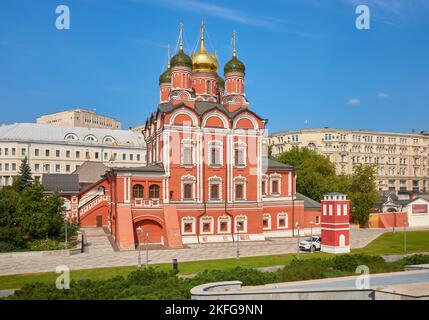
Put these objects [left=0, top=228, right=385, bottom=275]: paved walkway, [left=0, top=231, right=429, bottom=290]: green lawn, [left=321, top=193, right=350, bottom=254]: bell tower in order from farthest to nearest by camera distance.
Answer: [left=321, top=193, right=350, bottom=254]: bell tower → [left=0, top=228, right=385, bottom=275]: paved walkway → [left=0, top=231, right=429, bottom=290]: green lawn

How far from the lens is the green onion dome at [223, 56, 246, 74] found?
43.6m

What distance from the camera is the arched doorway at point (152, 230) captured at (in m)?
36.7

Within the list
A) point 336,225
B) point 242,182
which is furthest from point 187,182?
point 336,225

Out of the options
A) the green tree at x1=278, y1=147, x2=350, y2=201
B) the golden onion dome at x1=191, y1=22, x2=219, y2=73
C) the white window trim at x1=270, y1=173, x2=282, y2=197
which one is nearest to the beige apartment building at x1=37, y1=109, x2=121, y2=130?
the green tree at x1=278, y1=147, x2=350, y2=201

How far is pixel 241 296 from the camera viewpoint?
14.7m

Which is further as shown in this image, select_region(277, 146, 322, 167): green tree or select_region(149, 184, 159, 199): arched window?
select_region(277, 146, 322, 167): green tree

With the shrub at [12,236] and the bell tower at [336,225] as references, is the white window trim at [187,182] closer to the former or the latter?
the bell tower at [336,225]

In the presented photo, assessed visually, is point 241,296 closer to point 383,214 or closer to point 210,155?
point 210,155

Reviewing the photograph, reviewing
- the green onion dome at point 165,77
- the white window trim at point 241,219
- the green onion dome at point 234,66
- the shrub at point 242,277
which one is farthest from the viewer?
the green onion dome at point 165,77

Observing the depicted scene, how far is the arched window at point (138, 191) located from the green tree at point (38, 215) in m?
5.98

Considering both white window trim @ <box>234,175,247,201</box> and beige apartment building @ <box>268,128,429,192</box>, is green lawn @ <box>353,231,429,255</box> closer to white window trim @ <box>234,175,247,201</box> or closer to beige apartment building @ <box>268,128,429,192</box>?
white window trim @ <box>234,175,247,201</box>

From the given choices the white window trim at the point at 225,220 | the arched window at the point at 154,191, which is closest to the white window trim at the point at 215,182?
the white window trim at the point at 225,220

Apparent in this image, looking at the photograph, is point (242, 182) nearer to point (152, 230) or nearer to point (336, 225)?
point (152, 230)

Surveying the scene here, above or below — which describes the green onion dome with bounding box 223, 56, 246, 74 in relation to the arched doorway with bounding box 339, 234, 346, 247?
above
